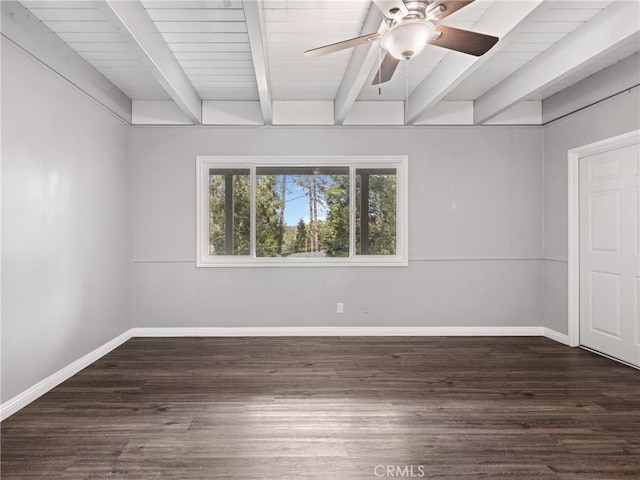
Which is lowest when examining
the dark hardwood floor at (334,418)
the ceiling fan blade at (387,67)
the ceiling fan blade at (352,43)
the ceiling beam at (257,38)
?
the dark hardwood floor at (334,418)

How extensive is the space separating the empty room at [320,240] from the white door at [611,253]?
0.9 inches

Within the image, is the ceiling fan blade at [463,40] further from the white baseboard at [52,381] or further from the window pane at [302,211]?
the white baseboard at [52,381]

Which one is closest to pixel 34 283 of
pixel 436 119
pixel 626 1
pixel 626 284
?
pixel 436 119

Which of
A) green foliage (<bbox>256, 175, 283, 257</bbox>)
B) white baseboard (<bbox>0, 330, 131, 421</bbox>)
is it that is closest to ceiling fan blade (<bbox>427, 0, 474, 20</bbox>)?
green foliage (<bbox>256, 175, 283, 257</bbox>)

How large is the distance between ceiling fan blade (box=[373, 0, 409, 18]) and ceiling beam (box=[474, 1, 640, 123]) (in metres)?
1.65

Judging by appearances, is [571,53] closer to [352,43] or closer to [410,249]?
[352,43]

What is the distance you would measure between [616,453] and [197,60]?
410 centimetres

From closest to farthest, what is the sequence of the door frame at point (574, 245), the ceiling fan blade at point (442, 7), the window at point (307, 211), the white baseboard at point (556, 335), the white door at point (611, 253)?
the ceiling fan blade at point (442, 7) → the white door at point (611, 253) → the door frame at point (574, 245) → the white baseboard at point (556, 335) → the window at point (307, 211)

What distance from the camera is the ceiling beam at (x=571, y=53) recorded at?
8.27 ft

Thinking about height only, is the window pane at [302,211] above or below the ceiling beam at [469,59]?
below

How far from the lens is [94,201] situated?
3.64m

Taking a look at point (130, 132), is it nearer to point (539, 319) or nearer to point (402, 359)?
point (402, 359)

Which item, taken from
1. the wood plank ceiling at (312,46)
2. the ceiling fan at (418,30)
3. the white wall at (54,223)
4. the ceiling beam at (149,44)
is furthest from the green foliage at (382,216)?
the white wall at (54,223)

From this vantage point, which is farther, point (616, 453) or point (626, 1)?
point (626, 1)
